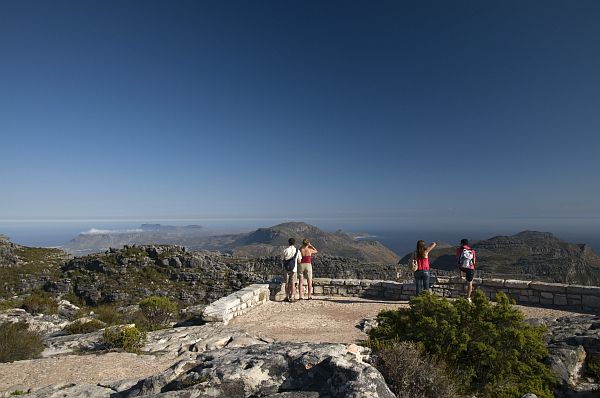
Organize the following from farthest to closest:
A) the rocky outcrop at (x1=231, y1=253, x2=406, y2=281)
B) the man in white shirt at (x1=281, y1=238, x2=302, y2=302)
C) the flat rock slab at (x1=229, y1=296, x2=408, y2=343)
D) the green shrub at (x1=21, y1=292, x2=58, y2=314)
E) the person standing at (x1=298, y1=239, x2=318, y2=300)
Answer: the rocky outcrop at (x1=231, y1=253, x2=406, y2=281) < the green shrub at (x1=21, y1=292, x2=58, y2=314) < the person standing at (x1=298, y1=239, x2=318, y2=300) < the man in white shirt at (x1=281, y1=238, x2=302, y2=302) < the flat rock slab at (x1=229, y1=296, x2=408, y2=343)

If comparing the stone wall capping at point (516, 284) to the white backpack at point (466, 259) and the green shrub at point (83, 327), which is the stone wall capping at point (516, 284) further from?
the green shrub at point (83, 327)

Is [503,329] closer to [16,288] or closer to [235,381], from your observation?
[235,381]

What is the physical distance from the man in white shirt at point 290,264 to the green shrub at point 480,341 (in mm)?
5801

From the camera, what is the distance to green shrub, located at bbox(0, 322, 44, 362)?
24.9 ft

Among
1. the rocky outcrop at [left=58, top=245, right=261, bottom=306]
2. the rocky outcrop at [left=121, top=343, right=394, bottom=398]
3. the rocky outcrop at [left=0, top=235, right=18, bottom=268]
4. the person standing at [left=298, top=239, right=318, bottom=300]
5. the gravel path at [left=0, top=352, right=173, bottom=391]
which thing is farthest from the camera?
the rocky outcrop at [left=0, top=235, right=18, bottom=268]

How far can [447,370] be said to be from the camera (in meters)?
4.73

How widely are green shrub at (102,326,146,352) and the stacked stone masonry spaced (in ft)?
17.1

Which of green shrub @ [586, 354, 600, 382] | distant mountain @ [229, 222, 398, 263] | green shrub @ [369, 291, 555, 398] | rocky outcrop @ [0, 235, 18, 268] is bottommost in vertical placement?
distant mountain @ [229, 222, 398, 263]

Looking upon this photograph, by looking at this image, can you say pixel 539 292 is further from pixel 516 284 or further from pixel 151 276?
pixel 151 276

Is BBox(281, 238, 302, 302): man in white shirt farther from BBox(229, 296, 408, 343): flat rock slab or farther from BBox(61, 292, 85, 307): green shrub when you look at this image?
BBox(61, 292, 85, 307): green shrub

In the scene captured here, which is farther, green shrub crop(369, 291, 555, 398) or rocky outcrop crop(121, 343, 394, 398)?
green shrub crop(369, 291, 555, 398)

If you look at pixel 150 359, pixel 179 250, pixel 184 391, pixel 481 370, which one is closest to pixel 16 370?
pixel 150 359

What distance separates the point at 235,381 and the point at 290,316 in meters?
6.69

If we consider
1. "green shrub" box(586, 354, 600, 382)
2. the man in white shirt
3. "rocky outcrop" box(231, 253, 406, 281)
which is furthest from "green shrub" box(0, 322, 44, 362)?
"rocky outcrop" box(231, 253, 406, 281)
